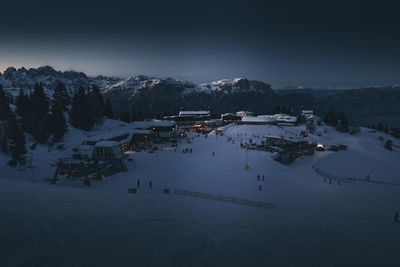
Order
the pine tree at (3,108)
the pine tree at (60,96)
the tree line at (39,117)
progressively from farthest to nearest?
the pine tree at (60,96) < the pine tree at (3,108) < the tree line at (39,117)

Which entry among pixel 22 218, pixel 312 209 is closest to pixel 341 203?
pixel 312 209

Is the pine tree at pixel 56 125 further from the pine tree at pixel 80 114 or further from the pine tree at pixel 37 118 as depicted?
the pine tree at pixel 80 114

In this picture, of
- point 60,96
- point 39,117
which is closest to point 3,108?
point 39,117

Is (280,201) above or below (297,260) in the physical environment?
below

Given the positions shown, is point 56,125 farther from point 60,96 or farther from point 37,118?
point 60,96

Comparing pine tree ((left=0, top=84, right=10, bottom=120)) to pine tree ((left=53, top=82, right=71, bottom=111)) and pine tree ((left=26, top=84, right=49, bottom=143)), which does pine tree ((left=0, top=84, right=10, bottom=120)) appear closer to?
pine tree ((left=26, top=84, right=49, bottom=143))

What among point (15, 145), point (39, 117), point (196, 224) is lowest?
point (196, 224)

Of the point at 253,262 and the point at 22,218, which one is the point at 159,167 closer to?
the point at 22,218

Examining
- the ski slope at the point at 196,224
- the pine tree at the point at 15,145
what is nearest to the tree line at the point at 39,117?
the pine tree at the point at 15,145

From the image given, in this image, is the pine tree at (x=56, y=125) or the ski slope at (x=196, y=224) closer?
the ski slope at (x=196, y=224)
